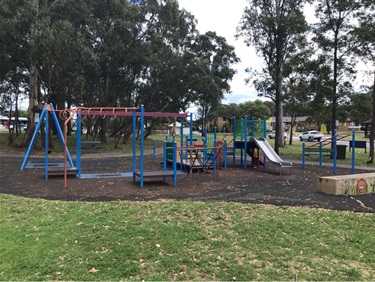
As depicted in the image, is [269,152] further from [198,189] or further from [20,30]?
[20,30]

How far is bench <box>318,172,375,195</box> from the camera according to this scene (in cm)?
817

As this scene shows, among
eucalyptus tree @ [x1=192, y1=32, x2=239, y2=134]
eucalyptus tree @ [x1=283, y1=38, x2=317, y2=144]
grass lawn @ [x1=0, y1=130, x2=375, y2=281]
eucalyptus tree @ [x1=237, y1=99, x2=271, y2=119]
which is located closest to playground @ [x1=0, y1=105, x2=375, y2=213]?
grass lawn @ [x1=0, y1=130, x2=375, y2=281]

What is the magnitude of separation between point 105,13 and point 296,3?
38.9ft

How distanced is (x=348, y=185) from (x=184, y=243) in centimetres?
536

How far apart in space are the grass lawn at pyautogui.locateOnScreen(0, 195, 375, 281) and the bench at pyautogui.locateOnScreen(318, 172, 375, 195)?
2110 millimetres

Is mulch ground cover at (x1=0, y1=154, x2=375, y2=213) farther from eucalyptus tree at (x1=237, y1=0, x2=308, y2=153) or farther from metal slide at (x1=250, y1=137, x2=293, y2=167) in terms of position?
eucalyptus tree at (x1=237, y1=0, x2=308, y2=153)

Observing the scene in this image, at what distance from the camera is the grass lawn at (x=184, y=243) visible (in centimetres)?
391

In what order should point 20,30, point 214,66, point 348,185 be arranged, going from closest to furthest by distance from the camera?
point 348,185
point 20,30
point 214,66

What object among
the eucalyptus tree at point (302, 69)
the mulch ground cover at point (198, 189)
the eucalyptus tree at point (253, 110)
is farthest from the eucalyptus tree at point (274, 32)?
the eucalyptus tree at point (253, 110)

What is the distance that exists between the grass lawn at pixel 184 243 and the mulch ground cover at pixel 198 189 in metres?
1.21

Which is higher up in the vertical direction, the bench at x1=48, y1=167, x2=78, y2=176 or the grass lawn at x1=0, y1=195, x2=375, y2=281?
the bench at x1=48, y1=167, x2=78, y2=176

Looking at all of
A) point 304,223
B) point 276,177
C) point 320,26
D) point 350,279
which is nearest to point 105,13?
point 320,26

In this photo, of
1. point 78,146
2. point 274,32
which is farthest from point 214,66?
point 78,146

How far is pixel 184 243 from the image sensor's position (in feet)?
15.2
